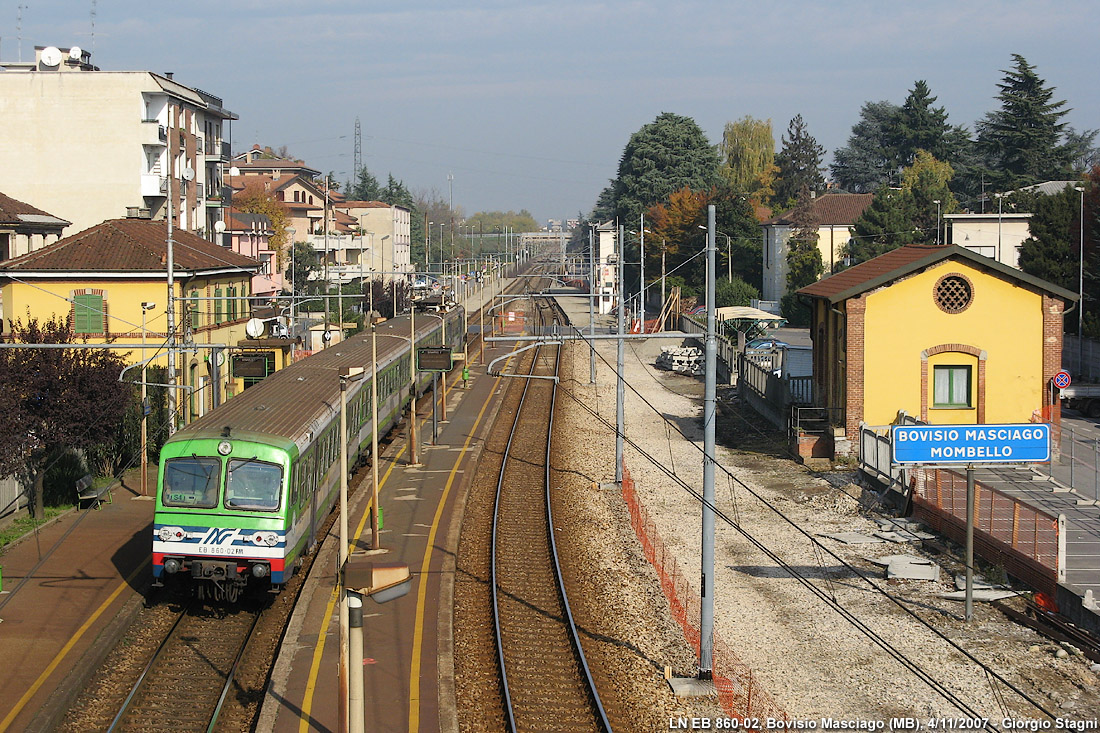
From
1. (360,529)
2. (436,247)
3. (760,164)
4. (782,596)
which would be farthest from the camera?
(436,247)

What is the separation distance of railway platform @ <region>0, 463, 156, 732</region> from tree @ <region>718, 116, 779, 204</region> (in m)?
96.9

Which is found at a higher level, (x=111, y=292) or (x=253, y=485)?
(x=111, y=292)

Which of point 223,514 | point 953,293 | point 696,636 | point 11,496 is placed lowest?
point 696,636

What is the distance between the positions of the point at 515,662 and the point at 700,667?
2.67m

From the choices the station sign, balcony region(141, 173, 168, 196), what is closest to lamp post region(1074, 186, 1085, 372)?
the station sign

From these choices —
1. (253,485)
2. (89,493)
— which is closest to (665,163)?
(89,493)

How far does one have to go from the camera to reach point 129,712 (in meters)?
13.7

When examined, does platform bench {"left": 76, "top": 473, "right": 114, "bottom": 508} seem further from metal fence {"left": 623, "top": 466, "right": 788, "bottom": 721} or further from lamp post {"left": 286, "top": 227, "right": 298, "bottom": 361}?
metal fence {"left": 623, "top": 466, "right": 788, "bottom": 721}

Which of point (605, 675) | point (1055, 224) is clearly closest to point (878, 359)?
point (605, 675)

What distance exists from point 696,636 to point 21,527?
1447cm

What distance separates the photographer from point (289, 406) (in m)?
20.0

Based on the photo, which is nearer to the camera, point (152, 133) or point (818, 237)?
point (152, 133)

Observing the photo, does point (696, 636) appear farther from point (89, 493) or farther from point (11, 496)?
point (11, 496)

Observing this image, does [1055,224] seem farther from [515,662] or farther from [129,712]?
[129,712]
